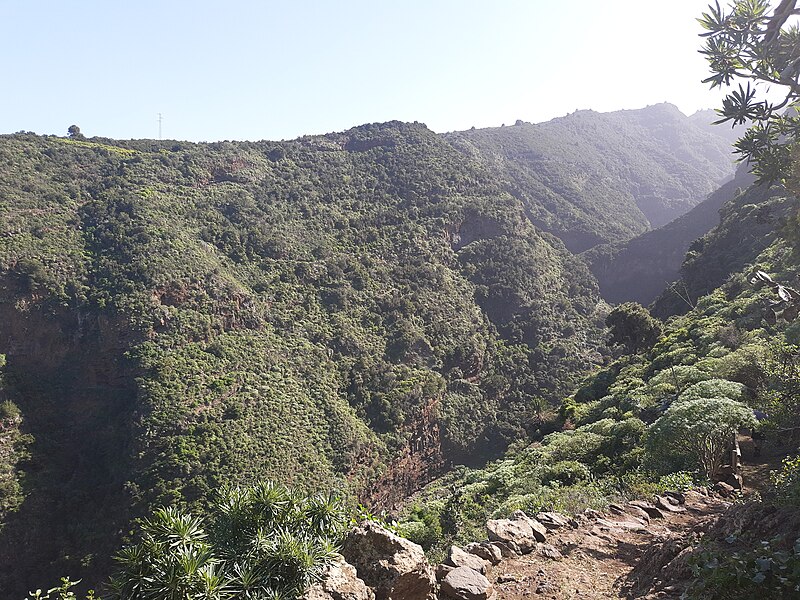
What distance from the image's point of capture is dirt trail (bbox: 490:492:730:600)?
7066 mm

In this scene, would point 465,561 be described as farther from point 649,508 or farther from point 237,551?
point 649,508

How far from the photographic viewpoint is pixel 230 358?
121 feet

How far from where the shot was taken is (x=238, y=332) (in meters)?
39.8

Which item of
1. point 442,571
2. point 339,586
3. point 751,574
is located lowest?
point 442,571

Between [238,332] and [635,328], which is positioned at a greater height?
[238,332]

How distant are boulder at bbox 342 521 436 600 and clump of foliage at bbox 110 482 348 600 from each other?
0.33m

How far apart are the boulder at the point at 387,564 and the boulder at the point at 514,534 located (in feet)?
9.14

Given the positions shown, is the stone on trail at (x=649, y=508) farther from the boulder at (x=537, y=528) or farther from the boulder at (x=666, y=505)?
the boulder at (x=537, y=528)

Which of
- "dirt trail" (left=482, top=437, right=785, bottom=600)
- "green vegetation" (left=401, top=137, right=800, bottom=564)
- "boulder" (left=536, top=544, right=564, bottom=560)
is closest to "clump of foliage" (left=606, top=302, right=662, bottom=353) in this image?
"green vegetation" (left=401, top=137, right=800, bottom=564)

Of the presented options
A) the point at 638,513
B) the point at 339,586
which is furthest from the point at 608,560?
the point at 339,586

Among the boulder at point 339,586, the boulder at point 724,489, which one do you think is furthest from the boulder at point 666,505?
the boulder at point 339,586

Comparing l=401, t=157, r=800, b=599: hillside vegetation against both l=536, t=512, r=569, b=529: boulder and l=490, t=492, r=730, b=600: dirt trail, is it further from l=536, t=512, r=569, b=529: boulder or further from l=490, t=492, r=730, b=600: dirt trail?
l=536, t=512, r=569, b=529: boulder

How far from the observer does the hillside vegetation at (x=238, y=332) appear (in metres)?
30.5

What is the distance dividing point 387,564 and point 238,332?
A: 36781mm
